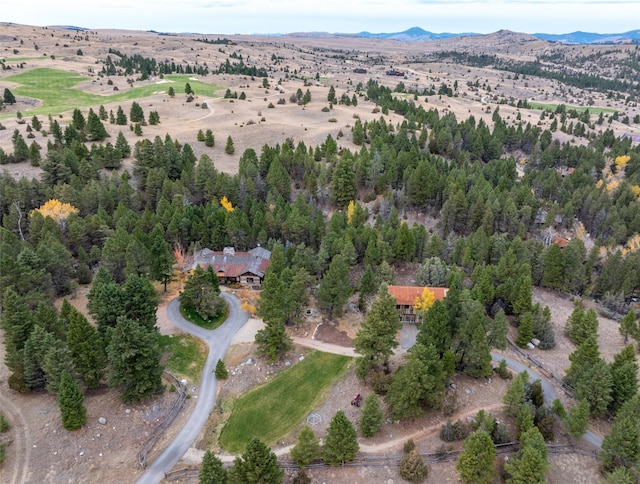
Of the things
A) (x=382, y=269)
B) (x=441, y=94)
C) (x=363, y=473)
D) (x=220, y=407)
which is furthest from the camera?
(x=441, y=94)

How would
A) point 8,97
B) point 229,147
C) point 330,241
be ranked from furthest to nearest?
1. point 8,97
2. point 229,147
3. point 330,241

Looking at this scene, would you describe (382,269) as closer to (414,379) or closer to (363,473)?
(414,379)

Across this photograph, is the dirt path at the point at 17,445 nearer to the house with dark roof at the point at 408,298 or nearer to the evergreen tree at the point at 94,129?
the house with dark roof at the point at 408,298

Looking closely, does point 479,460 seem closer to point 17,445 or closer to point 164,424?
point 164,424

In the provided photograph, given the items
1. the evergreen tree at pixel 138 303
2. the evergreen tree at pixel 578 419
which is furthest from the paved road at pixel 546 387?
the evergreen tree at pixel 138 303

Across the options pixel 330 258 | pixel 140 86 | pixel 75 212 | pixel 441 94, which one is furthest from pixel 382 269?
pixel 441 94

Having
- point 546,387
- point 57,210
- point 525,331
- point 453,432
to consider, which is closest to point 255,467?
point 453,432

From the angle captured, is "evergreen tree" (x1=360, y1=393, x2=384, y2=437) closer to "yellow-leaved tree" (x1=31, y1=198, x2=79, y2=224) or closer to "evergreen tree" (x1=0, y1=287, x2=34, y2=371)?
"evergreen tree" (x1=0, y1=287, x2=34, y2=371)

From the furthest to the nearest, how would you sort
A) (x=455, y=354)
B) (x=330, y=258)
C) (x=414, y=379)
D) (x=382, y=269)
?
(x=330, y=258)
(x=382, y=269)
(x=455, y=354)
(x=414, y=379)
